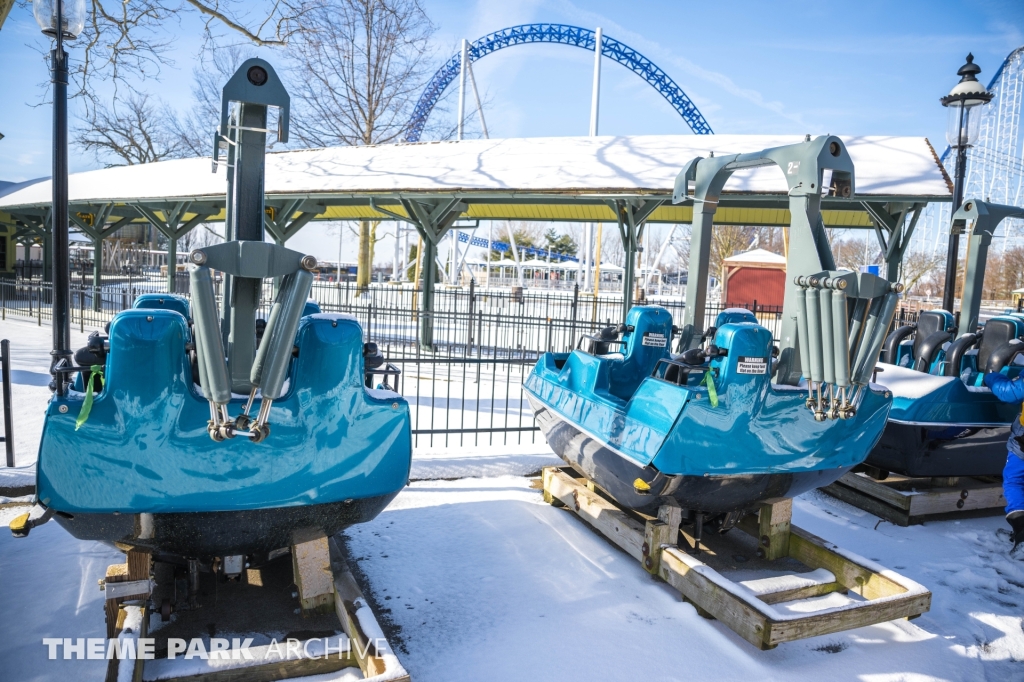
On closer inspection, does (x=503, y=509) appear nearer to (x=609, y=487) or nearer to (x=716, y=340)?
(x=609, y=487)

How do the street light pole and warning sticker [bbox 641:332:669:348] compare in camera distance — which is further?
warning sticker [bbox 641:332:669:348]

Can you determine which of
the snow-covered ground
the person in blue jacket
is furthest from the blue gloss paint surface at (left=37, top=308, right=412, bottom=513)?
the person in blue jacket

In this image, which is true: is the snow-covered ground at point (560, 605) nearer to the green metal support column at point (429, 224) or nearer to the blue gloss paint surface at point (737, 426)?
the blue gloss paint surface at point (737, 426)

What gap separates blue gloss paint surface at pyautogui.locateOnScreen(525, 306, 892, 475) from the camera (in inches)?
135

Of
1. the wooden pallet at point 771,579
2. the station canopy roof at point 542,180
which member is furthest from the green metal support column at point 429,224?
the wooden pallet at point 771,579

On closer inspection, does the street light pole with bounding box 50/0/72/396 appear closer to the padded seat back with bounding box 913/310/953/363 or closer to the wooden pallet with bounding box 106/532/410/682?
the wooden pallet with bounding box 106/532/410/682

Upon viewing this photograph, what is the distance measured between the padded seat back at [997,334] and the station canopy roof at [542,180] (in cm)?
401

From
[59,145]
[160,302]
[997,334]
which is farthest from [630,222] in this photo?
[160,302]

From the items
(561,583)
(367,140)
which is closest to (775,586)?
(561,583)

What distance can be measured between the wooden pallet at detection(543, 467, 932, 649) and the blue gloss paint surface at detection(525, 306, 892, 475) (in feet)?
1.64

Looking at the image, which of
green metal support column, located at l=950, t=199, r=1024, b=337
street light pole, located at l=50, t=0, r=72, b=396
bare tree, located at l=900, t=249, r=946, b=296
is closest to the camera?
street light pole, located at l=50, t=0, r=72, b=396

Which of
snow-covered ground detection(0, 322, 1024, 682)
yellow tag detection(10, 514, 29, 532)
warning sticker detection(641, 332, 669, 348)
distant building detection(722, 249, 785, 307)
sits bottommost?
snow-covered ground detection(0, 322, 1024, 682)

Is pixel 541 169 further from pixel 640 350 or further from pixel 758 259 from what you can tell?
pixel 758 259

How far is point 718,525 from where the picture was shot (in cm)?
421
